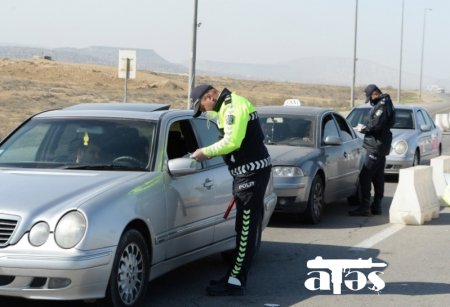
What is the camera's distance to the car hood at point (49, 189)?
5.37 m

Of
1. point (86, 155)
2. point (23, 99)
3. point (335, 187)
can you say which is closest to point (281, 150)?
point (335, 187)

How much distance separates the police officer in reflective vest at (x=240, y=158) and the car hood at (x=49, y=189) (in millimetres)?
744

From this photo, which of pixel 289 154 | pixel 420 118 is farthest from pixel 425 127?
pixel 289 154

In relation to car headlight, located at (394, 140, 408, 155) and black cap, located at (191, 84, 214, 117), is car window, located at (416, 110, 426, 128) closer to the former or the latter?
car headlight, located at (394, 140, 408, 155)

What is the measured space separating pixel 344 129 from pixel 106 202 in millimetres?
7273

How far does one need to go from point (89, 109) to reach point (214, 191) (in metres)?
1.39

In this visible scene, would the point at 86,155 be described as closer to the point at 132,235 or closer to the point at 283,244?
the point at 132,235

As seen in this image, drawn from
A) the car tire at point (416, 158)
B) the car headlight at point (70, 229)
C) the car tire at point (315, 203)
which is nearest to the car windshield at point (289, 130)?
the car tire at point (315, 203)

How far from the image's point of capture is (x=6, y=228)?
5.34 metres

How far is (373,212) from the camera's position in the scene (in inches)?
468

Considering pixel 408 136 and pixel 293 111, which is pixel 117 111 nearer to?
pixel 293 111

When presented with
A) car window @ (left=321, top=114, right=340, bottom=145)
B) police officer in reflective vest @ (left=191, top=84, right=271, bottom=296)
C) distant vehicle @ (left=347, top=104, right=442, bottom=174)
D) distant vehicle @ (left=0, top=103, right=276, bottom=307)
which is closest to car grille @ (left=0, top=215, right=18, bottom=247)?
distant vehicle @ (left=0, top=103, right=276, bottom=307)

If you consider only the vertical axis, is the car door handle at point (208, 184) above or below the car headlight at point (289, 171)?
above

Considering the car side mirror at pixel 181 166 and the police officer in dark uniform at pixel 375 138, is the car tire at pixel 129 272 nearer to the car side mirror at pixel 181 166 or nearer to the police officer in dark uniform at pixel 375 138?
the car side mirror at pixel 181 166
